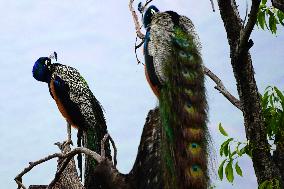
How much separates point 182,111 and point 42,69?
20.7 ft

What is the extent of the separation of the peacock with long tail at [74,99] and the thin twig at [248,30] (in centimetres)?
458

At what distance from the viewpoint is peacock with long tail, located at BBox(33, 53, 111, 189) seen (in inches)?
→ 340

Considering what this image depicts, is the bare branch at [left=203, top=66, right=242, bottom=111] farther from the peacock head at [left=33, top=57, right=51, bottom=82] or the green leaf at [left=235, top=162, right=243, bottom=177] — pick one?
the peacock head at [left=33, top=57, right=51, bottom=82]

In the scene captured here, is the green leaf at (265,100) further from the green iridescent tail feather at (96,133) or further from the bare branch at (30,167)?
the green iridescent tail feather at (96,133)

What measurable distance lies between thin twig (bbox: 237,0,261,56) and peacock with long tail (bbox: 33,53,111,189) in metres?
4.58

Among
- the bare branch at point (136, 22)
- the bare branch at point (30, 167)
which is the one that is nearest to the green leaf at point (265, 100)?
the bare branch at point (30, 167)

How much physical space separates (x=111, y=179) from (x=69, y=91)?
5.36m

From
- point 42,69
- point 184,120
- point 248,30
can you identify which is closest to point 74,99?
point 42,69

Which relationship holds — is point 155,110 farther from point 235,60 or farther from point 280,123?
point 280,123

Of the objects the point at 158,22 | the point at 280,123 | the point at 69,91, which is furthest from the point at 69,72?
the point at 280,123

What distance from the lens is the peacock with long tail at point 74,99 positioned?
8648 millimetres

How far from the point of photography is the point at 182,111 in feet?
11.9

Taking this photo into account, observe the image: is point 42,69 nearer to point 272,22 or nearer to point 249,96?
point 272,22

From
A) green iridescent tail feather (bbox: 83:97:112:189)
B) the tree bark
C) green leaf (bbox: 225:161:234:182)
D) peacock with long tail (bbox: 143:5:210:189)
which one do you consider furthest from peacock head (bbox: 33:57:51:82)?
the tree bark
